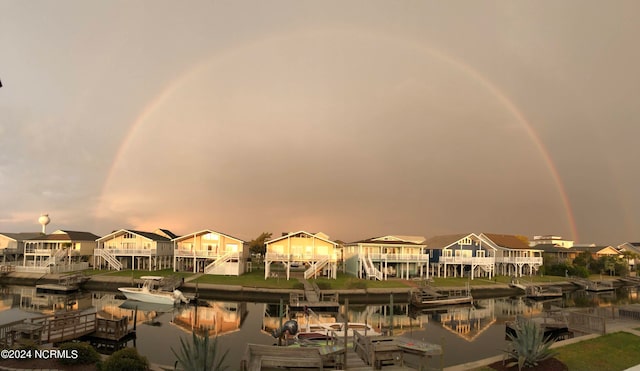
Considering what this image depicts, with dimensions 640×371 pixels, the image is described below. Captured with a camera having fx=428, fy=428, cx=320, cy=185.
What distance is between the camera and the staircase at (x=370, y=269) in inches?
2446

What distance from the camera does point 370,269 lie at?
63.4 m

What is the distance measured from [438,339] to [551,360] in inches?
606

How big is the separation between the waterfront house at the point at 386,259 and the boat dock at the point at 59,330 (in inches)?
1630

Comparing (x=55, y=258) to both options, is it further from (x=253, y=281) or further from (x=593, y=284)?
(x=593, y=284)

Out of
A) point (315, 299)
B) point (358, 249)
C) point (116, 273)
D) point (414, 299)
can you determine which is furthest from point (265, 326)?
point (116, 273)

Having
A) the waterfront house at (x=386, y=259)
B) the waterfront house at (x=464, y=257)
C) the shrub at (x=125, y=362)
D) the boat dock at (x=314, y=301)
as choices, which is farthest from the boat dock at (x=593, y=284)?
the shrub at (x=125, y=362)

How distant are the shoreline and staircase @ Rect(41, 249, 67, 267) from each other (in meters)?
2.98

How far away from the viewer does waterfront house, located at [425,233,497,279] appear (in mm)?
70375

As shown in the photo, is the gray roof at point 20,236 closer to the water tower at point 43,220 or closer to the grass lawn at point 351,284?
the water tower at point 43,220

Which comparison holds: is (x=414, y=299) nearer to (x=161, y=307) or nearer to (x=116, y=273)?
(x=161, y=307)

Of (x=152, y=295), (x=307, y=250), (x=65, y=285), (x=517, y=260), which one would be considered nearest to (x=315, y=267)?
(x=307, y=250)

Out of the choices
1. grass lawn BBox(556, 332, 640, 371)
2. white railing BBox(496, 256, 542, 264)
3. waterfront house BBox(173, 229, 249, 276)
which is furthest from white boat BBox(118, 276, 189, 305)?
white railing BBox(496, 256, 542, 264)

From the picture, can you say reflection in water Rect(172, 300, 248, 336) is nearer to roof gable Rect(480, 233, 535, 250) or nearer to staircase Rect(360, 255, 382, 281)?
staircase Rect(360, 255, 382, 281)

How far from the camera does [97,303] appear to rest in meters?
46.6
